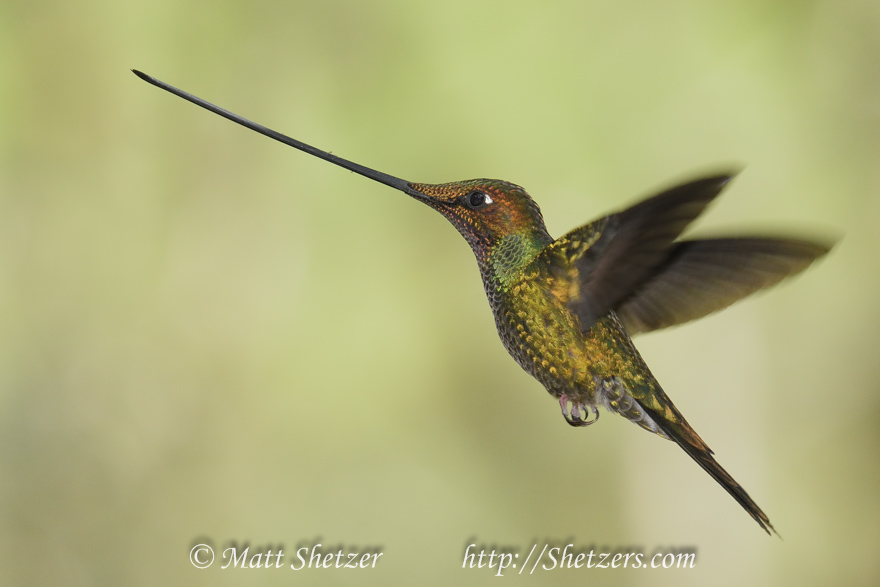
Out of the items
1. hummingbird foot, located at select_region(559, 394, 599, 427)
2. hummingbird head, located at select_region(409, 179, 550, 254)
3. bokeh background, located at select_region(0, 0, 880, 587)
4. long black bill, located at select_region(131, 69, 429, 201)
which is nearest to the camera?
long black bill, located at select_region(131, 69, 429, 201)

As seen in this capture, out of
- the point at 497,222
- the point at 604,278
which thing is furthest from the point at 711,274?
the point at 497,222

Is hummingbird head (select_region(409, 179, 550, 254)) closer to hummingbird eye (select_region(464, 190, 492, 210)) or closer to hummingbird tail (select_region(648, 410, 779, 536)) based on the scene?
hummingbird eye (select_region(464, 190, 492, 210))

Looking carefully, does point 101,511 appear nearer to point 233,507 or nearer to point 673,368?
point 233,507

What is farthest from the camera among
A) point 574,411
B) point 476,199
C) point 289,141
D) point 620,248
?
point 574,411

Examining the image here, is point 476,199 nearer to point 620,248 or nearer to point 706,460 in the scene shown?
point 620,248

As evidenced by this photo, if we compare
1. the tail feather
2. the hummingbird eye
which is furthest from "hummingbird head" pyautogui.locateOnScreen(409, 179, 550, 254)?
the tail feather

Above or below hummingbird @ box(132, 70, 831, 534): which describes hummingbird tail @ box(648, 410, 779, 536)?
below

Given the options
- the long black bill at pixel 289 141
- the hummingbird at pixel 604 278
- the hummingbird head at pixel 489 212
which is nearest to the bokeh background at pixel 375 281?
the hummingbird at pixel 604 278
